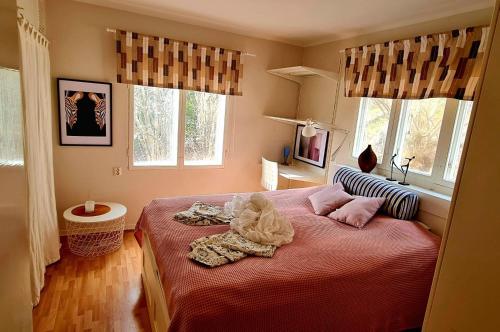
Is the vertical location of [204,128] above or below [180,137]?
above

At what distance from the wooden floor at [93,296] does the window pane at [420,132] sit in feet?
8.74

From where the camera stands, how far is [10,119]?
61 cm

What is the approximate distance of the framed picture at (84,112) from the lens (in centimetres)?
300

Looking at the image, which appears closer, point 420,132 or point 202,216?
point 202,216

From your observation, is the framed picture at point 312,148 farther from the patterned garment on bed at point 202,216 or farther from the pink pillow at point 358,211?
the patterned garment on bed at point 202,216

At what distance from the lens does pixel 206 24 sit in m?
3.45

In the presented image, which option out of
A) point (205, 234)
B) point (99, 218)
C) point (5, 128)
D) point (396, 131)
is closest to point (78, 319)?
point (99, 218)

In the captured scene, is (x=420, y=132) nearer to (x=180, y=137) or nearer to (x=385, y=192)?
(x=385, y=192)

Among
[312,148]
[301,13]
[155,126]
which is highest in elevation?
[301,13]

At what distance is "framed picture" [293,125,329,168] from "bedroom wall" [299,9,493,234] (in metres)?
0.16

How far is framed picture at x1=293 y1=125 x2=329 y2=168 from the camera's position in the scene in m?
3.70

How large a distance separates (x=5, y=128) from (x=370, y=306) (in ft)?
6.25

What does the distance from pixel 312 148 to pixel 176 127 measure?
180 cm

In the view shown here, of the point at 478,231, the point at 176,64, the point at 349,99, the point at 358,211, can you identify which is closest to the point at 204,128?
the point at 176,64
